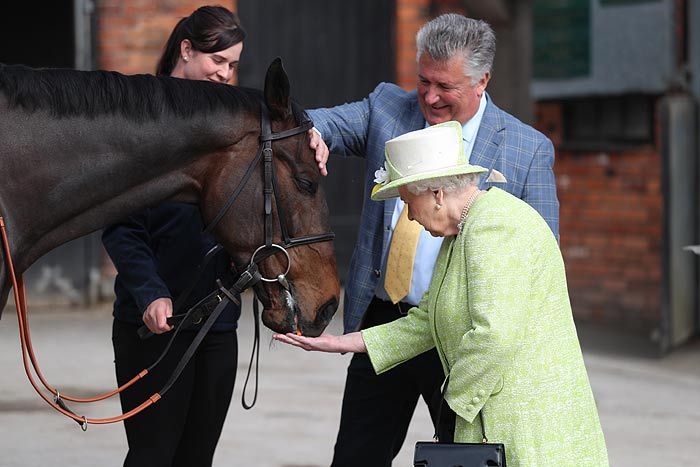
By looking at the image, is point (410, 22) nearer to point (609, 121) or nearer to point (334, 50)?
point (334, 50)

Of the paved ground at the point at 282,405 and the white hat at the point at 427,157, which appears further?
the paved ground at the point at 282,405

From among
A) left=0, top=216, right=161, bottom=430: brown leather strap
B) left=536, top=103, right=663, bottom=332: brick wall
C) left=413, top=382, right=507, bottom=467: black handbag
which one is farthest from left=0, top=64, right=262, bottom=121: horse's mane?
left=536, top=103, right=663, bottom=332: brick wall

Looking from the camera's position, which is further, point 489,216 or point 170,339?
point 170,339

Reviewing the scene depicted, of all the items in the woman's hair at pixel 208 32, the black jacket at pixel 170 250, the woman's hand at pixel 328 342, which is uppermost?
the woman's hair at pixel 208 32

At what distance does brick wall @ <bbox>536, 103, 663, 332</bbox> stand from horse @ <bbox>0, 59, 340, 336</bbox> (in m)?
5.90

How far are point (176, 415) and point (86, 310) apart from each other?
4.86 meters

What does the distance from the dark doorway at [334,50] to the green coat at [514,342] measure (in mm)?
5775

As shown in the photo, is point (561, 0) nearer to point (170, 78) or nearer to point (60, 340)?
point (60, 340)

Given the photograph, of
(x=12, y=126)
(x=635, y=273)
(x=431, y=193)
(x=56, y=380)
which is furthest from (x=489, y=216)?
(x=635, y=273)

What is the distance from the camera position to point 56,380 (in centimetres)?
671

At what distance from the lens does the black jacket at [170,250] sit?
12.0 feet

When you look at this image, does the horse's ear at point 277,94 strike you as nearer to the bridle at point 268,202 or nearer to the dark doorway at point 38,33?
the bridle at point 268,202

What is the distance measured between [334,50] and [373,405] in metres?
5.43

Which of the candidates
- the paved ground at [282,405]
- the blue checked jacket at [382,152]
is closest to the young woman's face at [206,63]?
the blue checked jacket at [382,152]
